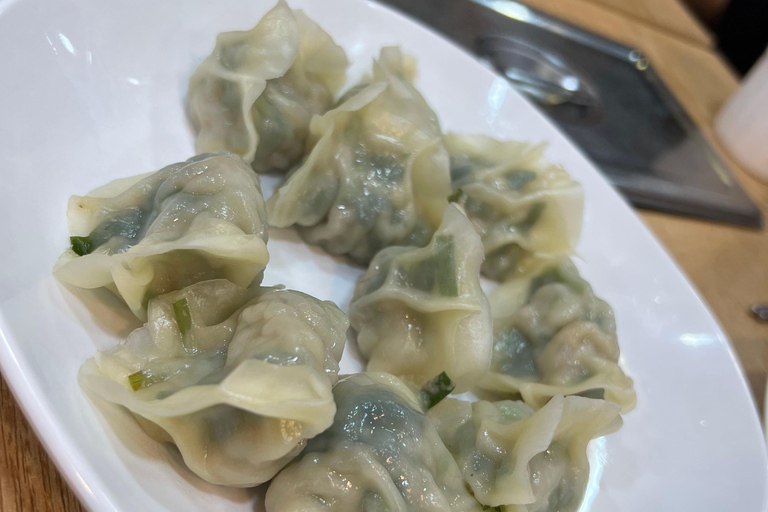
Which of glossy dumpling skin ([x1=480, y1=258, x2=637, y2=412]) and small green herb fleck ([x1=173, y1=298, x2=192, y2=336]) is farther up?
small green herb fleck ([x1=173, y1=298, x2=192, y2=336])

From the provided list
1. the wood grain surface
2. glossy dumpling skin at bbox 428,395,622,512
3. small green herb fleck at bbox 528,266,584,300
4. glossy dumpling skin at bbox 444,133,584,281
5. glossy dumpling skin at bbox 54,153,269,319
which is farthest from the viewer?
the wood grain surface

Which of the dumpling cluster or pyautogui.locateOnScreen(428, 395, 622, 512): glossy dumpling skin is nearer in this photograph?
the dumpling cluster

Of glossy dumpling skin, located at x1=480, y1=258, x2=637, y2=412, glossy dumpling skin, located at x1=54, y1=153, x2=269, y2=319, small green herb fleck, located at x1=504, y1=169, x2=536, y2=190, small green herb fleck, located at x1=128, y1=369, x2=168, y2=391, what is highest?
glossy dumpling skin, located at x1=54, y1=153, x2=269, y2=319

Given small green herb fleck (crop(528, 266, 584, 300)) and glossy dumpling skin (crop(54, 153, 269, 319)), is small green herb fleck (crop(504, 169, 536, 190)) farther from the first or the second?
glossy dumpling skin (crop(54, 153, 269, 319))

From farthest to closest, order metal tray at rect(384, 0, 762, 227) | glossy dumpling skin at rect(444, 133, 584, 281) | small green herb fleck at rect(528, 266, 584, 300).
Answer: metal tray at rect(384, 0, 762, 227) → glossy dumpling skin at rect(444, 133, 584, 281) → small green herb fleck at rect(528, 266, 584, 300)

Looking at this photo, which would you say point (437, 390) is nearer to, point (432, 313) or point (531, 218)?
point (432, 313)

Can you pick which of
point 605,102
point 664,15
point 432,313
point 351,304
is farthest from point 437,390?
point 664,15

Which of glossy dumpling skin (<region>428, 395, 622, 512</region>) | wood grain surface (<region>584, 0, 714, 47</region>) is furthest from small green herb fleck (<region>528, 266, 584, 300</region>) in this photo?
wood grain surface (<region>584, 0, 714, 47</region>)

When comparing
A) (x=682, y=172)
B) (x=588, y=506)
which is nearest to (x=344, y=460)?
(x=588, y=506)
